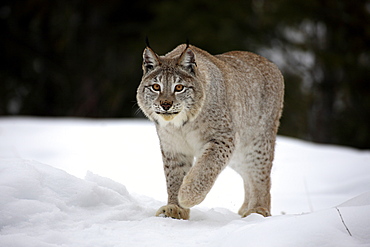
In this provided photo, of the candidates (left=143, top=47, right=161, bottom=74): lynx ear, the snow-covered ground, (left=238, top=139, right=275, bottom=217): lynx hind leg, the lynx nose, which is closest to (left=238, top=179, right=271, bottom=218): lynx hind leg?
(left=238, top=139, right=275, bottom=217): lynx hind leg

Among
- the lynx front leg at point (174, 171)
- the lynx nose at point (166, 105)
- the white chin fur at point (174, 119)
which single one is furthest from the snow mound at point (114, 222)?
the lynx nose at point (166, 105)

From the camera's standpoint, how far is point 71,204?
Result: 379 cm

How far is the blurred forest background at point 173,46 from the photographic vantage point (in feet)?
49.6

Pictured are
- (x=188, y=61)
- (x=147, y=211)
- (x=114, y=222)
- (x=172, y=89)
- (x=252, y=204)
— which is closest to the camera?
(x=114, y=222)

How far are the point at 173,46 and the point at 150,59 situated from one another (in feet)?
33.0

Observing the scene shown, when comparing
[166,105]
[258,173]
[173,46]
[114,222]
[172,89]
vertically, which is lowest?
[114,222]

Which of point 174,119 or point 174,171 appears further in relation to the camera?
point 174,171

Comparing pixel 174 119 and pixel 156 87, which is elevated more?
pixel 156 87


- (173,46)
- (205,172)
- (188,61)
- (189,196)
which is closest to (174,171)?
(205,172)

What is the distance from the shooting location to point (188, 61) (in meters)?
4.48

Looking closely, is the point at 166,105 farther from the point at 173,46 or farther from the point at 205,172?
the point at 173,46

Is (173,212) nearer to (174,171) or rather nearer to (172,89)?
(174,171)

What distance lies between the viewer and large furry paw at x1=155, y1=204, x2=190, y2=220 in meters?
4.19

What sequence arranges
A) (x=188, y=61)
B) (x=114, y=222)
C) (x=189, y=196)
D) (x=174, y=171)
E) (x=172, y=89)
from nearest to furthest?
(x=114, y=222) < (x=189, y=196) < (x=172, y=89) < (x=188, y=61) < (x=174, y=171)
